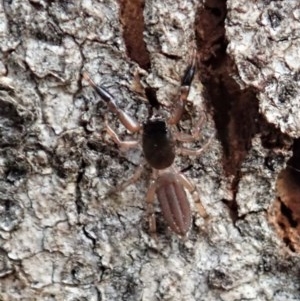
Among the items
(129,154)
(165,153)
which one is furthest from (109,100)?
(165,153)

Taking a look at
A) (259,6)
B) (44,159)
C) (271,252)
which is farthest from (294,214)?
(44,159)

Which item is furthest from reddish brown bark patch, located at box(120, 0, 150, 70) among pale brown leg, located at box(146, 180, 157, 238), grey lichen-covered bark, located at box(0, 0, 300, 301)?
pale brown leg, located at box(146, 180, 157, 238)

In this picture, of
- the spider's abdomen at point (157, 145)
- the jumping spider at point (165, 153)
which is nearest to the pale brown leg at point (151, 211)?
the jumping spider at point (165, 153)

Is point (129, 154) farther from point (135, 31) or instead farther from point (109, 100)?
point (135, 31)

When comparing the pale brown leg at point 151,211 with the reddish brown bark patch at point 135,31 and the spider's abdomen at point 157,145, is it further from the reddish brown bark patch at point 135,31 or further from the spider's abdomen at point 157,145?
the reddish brown bark patch at point 135,31

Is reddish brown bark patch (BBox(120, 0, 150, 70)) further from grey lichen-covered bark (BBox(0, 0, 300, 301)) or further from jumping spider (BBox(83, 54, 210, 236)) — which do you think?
jumping spider (BBox(83, 54, 210, 236))

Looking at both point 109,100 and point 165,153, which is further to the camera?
point 165,153

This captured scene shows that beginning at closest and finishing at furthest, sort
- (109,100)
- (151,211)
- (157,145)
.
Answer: (109,100) → (151,211) → (157,145)
